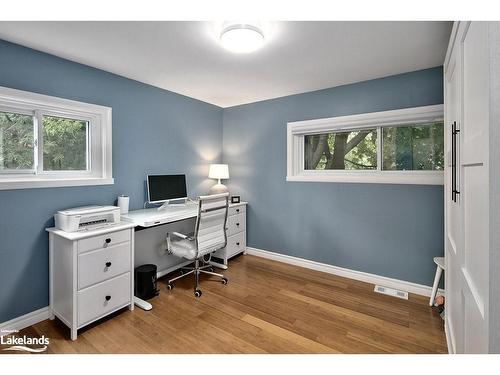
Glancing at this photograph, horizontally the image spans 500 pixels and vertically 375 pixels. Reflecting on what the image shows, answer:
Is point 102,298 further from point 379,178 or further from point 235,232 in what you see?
point 379,178

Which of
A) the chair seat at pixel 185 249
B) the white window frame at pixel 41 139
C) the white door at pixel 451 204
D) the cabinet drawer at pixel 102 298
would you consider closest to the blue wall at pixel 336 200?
the white door at pixel 451 204

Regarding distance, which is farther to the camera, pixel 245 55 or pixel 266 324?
pixel 245 55

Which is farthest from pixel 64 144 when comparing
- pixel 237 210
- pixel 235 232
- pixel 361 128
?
pixel 361 128

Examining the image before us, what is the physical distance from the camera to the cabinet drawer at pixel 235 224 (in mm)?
3299

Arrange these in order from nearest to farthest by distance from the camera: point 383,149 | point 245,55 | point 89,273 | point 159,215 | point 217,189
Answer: point 89,273 < point 245,55 < point 159,215 < point 383,149 < point 217,189

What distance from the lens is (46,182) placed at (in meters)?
2.05

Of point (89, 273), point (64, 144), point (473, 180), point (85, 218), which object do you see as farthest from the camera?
point (64, 144)

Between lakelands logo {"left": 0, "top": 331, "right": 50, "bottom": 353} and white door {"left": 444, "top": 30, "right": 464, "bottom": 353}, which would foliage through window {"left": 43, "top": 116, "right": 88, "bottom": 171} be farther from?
white door {"left": 444, "top": 30, "right": 464, "bottom": 353}

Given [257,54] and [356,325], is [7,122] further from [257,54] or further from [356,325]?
[356,325]

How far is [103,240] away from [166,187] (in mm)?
1046

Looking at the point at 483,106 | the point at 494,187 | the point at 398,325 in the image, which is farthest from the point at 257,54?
the point at 398,325

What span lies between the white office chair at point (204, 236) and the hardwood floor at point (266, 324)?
33cm

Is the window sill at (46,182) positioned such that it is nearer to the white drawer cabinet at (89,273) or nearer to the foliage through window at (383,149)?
the white drawer cabinet at (89,273)

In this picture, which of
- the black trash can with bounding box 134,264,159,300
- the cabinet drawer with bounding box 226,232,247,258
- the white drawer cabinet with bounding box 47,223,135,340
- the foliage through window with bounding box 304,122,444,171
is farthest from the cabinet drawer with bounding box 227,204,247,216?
the white drawer cabinet with bounding box 47,223,135,340
